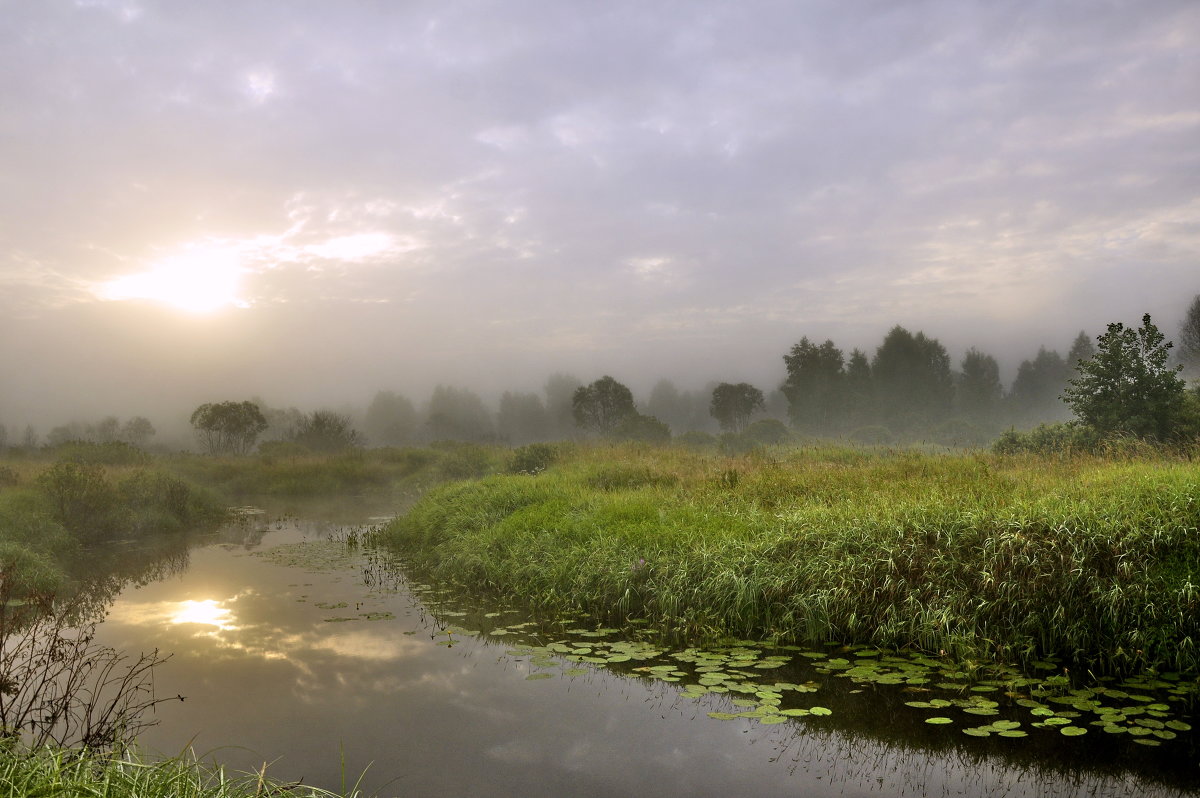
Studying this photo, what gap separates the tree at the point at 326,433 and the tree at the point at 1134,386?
41726mm

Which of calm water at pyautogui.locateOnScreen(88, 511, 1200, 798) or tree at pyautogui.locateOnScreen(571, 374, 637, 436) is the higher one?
tree at pyautogui.locateOnScreen(571, 374, 637, 436)

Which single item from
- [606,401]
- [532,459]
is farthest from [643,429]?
[532,459]

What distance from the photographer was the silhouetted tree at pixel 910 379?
232 feet

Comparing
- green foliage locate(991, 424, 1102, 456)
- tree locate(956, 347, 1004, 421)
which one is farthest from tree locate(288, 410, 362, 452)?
tree locate(956, 347, 1004, 421)

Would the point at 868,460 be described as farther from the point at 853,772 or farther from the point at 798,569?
the point at 853,772

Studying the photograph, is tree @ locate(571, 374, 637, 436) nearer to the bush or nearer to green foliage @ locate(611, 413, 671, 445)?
green foliage @ locate(611, 413, 671, 445)

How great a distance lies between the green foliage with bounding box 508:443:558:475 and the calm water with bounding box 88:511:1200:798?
1371 cm

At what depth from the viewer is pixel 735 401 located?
72938 mm

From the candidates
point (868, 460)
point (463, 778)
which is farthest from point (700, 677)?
point (868, 460)

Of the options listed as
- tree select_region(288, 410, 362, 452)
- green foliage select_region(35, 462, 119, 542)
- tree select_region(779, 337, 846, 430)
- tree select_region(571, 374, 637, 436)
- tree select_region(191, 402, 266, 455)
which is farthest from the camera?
tree select_region(779, 337, 846, 430)

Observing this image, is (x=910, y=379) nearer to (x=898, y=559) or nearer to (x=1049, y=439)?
(x=1049, y=439)

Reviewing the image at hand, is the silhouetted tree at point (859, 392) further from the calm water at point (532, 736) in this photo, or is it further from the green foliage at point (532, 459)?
the calm water at point (532, 736)

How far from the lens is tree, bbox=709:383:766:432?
73000mm

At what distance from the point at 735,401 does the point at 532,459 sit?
52.8 m
